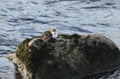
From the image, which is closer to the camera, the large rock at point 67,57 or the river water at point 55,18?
the large rock at point 67,57

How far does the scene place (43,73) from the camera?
10.5 meters

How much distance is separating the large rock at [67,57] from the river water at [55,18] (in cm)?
142

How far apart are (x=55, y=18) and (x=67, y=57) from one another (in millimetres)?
5813

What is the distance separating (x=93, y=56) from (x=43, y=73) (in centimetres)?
140

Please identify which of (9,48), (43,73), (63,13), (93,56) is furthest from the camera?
(63,13)

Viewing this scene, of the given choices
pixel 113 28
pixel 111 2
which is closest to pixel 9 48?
pixel 113 28

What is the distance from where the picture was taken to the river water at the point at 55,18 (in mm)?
14438

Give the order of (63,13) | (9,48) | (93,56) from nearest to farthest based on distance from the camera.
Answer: (93,56) < (9,48) < (63,13)

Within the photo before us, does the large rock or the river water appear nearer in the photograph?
the large rock

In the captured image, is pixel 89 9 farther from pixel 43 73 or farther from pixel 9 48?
pixel 43 73

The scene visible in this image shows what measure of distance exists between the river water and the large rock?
4.67ft

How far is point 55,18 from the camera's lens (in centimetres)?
1659

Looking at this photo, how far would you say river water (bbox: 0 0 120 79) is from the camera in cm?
1444

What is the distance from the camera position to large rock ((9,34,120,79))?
10578mm
